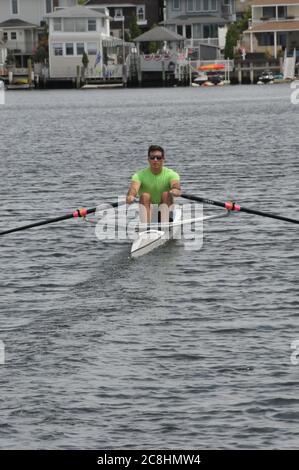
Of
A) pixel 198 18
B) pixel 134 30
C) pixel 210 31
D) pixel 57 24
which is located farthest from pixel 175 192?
pixel 198 18

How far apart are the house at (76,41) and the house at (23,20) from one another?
1791cm

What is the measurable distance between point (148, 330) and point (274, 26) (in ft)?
525

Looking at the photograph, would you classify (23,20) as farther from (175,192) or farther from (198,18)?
(175,192)

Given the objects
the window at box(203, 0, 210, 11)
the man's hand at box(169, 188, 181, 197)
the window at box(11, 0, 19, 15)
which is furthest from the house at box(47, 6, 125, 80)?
the man's hand at box(169, 188, 181, 197)

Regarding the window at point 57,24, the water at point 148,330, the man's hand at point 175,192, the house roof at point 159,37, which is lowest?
the water at point 148,330

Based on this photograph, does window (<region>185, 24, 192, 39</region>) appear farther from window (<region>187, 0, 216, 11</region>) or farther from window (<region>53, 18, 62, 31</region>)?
window (<region>53, 18, 62, 31</region>)

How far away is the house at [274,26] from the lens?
178m

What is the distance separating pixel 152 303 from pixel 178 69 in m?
153

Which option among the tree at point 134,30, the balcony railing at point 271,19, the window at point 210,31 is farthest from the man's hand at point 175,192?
the tree at point 134,30

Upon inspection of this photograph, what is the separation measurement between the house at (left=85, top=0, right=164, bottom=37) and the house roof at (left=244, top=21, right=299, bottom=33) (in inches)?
889

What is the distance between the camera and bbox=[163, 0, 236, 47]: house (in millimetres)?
183875

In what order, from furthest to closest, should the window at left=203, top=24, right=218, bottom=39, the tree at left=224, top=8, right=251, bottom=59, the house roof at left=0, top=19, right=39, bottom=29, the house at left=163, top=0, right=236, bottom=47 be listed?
the house roof at left=0, top=19, right=39, bottom=29 → the house at left=163, top=0, right=236, bottom=47 → the window at left=203, top=24, right=218, bottom=39 → the tree at left=224, top=8, right=251, bottom=59

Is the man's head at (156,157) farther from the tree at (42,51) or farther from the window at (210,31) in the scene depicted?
the window at (210,31)
